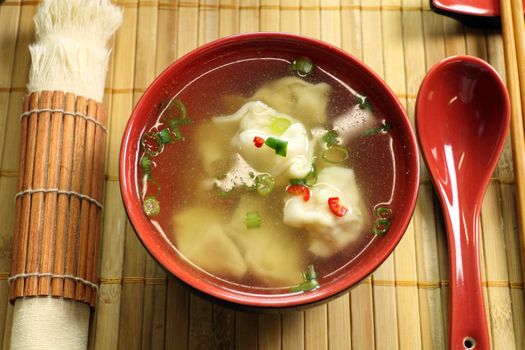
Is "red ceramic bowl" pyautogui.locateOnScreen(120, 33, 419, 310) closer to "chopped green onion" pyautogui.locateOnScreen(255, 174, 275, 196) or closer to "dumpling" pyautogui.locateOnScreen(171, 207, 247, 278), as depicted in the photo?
"dumpling" pyautogui.locateOnScreen(171, 207, 247, 278)

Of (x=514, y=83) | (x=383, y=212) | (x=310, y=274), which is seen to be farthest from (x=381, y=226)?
(x=514, y=83)

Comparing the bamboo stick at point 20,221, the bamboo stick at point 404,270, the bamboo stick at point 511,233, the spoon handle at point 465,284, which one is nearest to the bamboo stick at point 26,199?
the bamboo stick at point 20,221

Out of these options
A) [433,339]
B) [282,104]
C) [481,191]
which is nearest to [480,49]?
[481,191]

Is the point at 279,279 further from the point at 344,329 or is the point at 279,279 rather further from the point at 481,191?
the point at 481,191

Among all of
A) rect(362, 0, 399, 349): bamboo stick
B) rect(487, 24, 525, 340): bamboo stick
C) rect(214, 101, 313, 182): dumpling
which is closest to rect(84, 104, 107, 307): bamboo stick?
rect(214, 101, 313, 182): dumpling

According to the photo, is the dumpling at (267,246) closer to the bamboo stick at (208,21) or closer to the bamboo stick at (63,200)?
the bamboo stick at (63,200)

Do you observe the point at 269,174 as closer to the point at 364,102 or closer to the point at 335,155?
the point at 335,155

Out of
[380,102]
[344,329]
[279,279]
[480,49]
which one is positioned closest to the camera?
[279,279]
